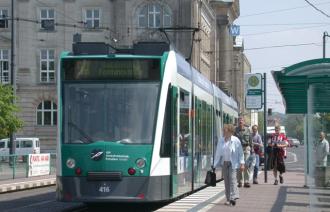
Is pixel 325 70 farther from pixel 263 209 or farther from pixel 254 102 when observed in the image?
pixel 254 102

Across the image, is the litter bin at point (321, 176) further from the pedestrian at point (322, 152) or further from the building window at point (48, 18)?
the building window at point (48, 18)

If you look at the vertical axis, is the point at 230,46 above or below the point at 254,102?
above

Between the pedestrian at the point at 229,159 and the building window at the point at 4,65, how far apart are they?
57.6 meters

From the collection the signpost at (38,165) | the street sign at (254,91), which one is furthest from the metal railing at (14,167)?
the street sign at (254,91)

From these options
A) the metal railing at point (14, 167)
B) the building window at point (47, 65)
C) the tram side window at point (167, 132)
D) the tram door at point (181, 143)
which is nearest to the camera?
the tram side window at point (167, 132)

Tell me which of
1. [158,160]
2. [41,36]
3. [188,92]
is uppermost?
[41,36]

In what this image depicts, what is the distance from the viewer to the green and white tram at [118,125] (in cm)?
1633

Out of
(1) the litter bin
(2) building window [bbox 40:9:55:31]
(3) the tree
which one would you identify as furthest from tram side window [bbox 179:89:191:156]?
(2) building window [bbox 40:9:55:31]

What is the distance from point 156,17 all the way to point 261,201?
187 ft

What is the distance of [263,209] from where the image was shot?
16.5 m

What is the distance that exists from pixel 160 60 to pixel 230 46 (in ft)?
330

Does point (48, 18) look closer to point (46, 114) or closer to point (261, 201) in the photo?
point (46, 114)

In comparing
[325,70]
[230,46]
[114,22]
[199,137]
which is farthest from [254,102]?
[230,46]

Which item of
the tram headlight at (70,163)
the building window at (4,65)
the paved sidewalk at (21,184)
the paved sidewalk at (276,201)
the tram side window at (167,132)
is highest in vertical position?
the building window at (4,65)
